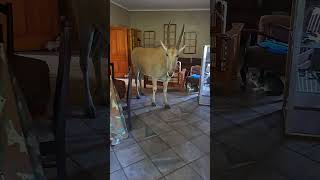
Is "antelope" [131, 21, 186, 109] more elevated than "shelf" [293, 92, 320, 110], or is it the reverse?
"antelope" [131, 21, 186, 109]

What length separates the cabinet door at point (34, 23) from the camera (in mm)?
749

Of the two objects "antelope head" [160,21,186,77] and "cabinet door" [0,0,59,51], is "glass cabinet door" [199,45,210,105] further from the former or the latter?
"cabinet door" [0,0,59,51]

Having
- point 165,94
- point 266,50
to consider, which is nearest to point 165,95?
point 165,94

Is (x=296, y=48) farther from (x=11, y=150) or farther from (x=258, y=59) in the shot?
(x=11, y=150)

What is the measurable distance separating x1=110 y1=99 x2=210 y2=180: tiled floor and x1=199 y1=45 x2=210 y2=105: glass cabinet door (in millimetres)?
25

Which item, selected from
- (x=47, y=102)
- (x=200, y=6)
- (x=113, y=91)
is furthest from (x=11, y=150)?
(x=200, y=6)

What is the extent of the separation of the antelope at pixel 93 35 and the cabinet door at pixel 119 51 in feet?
0.08

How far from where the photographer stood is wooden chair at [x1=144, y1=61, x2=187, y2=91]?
0.76 meters

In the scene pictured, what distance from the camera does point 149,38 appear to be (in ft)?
2.54

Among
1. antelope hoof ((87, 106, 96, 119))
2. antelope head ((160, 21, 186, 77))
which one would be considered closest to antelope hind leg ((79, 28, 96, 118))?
antelope hoof ((87, 106, 96, 119))

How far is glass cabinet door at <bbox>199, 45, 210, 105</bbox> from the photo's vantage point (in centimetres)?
75

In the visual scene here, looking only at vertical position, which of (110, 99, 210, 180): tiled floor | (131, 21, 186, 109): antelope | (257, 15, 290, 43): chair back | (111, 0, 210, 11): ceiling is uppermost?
(111, 0, 210, 11): ceiling

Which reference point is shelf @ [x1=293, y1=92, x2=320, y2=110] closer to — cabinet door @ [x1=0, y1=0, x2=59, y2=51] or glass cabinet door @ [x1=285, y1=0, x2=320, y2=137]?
glass cabinet door @ [x1=285, y1=0, x2=320, y2=137]

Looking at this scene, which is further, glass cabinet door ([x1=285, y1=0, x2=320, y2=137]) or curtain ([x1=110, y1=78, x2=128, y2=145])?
curtain ([x1=110, y1=78, x2=128, y2=145])
